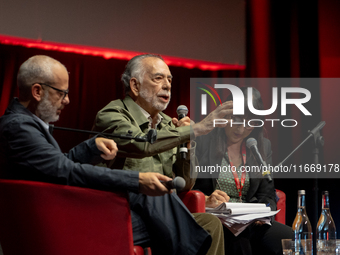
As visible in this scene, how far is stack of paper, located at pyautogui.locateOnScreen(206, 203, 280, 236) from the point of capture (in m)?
1.82

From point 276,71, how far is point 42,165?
127 inches

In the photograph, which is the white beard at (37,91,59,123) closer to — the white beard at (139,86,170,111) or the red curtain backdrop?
the white beard at (139,86,170,111)

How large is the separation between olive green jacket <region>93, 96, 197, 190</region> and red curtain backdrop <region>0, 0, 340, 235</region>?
1.88 m

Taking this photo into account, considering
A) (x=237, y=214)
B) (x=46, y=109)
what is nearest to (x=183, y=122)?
(x=237, y=214)

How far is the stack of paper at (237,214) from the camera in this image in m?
1.82

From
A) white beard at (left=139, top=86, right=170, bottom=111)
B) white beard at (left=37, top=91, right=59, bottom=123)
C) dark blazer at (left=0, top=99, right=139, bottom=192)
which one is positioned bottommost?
dark blazer at (left=0, top=99, right=139, bottom=192)

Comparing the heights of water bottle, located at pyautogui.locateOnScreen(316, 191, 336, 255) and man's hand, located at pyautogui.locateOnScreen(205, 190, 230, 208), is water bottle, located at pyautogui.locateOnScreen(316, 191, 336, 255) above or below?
below

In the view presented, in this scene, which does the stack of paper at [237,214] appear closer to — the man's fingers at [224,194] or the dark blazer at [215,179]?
the man's fingers at [224,194]

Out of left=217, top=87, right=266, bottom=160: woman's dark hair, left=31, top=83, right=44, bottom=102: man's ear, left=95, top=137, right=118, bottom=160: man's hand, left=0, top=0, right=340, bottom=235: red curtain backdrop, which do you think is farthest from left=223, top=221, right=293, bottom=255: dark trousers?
left=0, top=0, right=340, bottom=235: red curtain backdrop

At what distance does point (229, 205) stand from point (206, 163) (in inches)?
21.2

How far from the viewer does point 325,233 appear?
186cm

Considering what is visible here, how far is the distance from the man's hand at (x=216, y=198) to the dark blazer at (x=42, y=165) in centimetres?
101

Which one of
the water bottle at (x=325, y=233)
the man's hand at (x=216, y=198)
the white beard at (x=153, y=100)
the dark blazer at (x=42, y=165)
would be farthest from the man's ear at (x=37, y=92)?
the water bottle at (x=325, y=233)

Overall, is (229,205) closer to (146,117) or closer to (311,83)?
(146,117)
